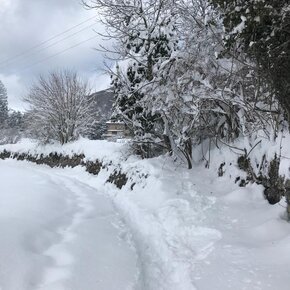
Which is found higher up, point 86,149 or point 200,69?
point 200,69

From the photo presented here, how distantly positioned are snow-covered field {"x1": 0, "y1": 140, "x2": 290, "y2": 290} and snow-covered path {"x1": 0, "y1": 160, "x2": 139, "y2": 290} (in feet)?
0.05

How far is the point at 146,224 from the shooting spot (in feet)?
24.6

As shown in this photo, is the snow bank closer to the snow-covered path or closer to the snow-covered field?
the snow-covered field

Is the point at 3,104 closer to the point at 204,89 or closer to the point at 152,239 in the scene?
the point at 204,89

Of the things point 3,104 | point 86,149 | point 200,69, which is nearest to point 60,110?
point 86,149

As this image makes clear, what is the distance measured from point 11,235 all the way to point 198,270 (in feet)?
9.20

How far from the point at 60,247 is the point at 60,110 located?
21657mm

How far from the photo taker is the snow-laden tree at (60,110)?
26.7 m

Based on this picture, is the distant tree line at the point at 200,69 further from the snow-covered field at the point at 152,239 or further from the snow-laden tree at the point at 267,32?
the snow-covered field at the point at 152,239

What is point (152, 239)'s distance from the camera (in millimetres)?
6539

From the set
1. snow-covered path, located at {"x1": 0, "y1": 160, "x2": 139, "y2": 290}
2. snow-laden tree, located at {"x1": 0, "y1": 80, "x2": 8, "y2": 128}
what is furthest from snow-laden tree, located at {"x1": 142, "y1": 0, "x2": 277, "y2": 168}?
snow-laden tree, located at {"x1": 0, "y1": 80, "x2": 8, "y2": 128}

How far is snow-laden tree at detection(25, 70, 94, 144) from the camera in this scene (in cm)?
2672

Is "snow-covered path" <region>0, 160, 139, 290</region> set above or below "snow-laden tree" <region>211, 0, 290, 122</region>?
below

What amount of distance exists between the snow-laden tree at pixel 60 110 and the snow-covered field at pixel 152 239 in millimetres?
16842
